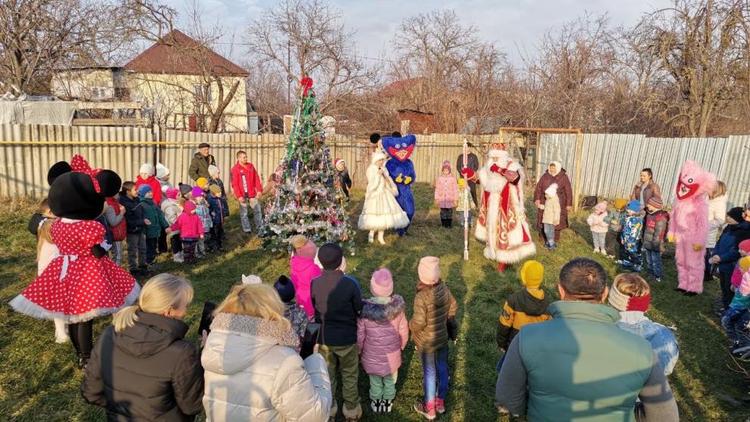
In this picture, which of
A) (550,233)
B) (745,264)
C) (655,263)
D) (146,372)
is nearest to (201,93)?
(550,233)

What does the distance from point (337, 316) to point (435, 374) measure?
3.64 ft

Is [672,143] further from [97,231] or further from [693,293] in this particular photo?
[97,231]

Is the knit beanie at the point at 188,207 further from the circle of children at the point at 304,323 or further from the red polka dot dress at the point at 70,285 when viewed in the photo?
the red polka dot dress at the point at 70,285

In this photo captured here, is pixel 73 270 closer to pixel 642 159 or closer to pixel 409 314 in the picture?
pixel 409 314

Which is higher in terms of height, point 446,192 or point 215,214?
point 446,192

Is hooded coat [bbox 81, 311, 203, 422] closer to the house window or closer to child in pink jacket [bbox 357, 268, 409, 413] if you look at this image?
child in pink jacket [bbox 357, 268, 409, 413]

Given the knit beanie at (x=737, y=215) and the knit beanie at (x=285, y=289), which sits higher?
the knit beanie at (x=737, y=215)

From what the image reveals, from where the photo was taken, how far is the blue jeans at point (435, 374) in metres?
4.25

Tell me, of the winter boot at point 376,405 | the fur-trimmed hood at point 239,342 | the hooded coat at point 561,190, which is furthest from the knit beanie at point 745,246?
the fur-trimmed hood at point 239,342

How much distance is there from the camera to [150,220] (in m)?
7.67

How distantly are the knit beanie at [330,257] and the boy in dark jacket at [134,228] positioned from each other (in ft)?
14.8

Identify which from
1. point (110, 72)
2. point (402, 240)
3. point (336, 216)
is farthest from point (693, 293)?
point (110, 72)

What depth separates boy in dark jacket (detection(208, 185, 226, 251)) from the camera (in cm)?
882

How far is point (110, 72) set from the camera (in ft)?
71.2
